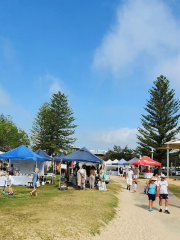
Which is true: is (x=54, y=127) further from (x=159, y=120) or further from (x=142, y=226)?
(x=142, y=226)

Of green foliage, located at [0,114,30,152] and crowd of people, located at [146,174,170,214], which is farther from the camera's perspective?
green foliage, located at [0,114,30,152]

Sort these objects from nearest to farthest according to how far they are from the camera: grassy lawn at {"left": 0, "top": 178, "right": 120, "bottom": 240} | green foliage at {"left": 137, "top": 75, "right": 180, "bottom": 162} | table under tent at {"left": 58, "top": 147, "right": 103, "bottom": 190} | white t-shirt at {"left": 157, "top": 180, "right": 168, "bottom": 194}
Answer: grassy lawn at {"left": 0, "top": 178, "right": 120, "bottom": 240} < white t-shirt at {"left": 157, "top": 180, "right": 168, "bottom": 194} < table under tent at {"left": 58, "top": 147, "right": 103, "bottom": 190} < green foliage at {"left": 137, "top": 75, "right": 180, "bottom": 162}

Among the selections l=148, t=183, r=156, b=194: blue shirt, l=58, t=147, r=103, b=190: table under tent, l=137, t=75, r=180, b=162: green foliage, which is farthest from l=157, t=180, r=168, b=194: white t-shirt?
l=137, t=75, r=180, b=162: green foliage

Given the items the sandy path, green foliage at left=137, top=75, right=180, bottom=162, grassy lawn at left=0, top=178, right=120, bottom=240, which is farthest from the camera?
green foliage at left=137, top=75, right=180, bottom=162

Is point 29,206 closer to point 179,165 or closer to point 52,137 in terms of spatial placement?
point 52,137

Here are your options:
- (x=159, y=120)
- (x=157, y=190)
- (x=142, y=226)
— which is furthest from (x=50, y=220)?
(x=159, y=120)

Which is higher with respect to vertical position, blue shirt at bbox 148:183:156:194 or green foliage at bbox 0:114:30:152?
green foliage at bbox 0:114:30:152

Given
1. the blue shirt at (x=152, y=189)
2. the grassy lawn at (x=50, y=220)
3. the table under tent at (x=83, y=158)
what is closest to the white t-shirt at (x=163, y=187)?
the blue shirt at (x=152, y=189)

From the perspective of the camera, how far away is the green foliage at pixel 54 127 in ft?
129

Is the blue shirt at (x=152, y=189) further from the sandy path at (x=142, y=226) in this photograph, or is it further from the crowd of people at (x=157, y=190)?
the sandy path at (x=142, y=226)

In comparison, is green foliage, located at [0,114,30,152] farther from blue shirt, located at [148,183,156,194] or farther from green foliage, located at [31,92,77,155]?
blue shirt, located at [148,183,156,194]

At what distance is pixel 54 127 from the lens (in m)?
39.4

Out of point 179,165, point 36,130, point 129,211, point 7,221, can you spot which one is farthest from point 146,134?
point 179,165

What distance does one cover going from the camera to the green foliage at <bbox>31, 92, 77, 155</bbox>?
39.3m
